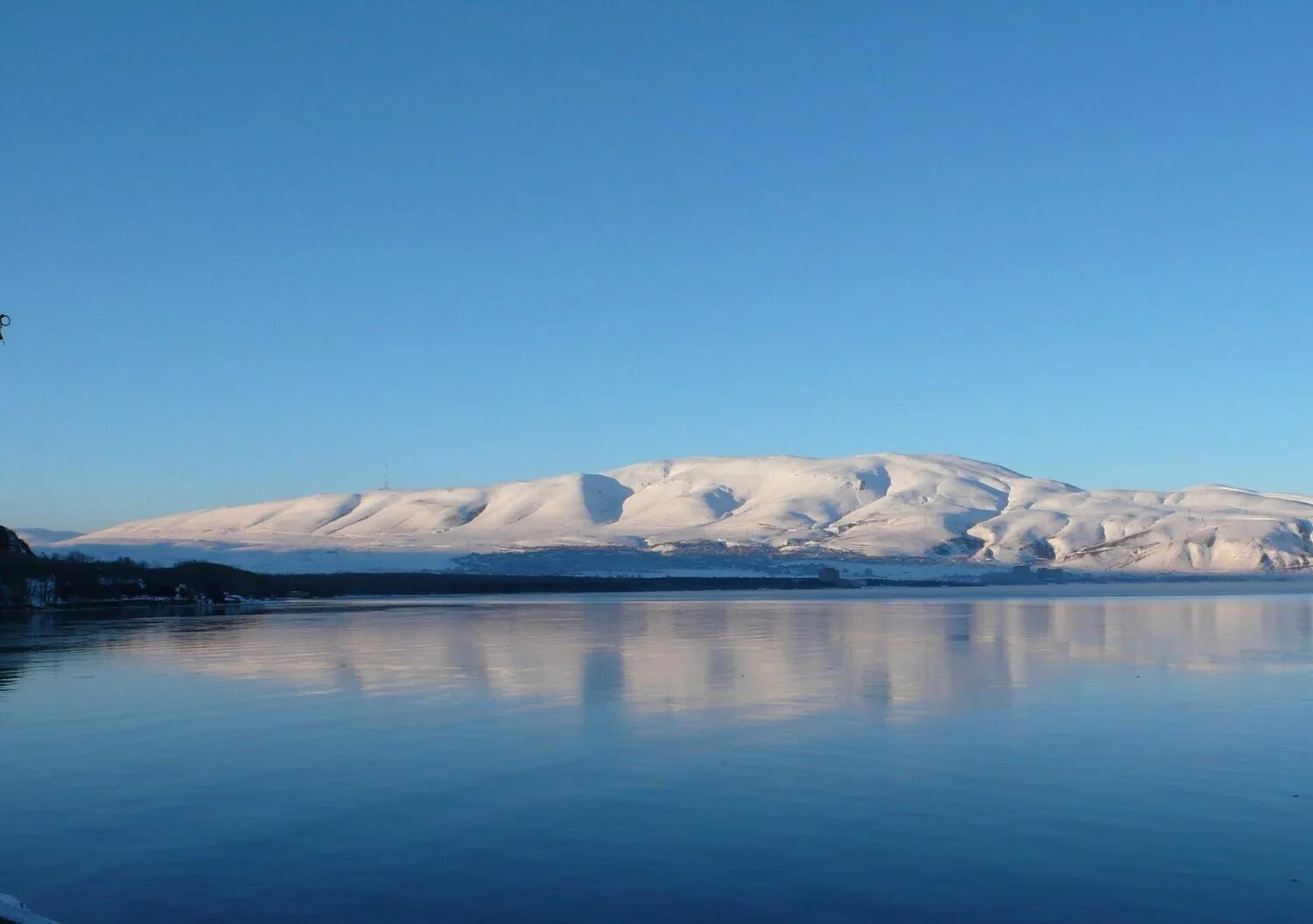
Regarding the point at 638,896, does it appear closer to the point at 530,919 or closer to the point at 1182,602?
the point at 530,919

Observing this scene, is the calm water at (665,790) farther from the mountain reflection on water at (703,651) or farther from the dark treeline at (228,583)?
the dark treeline at (228,583)

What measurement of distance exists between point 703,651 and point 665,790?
18.4 m

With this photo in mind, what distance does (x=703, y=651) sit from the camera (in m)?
31.8

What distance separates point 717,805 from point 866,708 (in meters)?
7.44

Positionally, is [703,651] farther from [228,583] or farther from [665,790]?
[228,583]

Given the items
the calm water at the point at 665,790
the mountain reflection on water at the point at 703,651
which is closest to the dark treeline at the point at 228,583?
the mountain reflection on water at the point at 703,651

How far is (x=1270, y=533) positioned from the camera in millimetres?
171125

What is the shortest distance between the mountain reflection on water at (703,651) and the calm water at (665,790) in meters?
0.24

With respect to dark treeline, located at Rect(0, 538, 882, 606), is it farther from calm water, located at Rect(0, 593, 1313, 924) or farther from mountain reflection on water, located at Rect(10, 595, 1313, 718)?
calm water, located at Rect(0, 593, 1313, 924)

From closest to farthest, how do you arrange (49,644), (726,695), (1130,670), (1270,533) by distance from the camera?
(726,695) < (1130,670) < (49,644) < (1270,533)

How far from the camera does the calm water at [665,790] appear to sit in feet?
31.4

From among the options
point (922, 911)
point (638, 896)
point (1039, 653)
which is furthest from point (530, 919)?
point (1039, 653)

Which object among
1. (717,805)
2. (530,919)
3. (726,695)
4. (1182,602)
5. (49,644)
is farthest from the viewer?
(1182,602)

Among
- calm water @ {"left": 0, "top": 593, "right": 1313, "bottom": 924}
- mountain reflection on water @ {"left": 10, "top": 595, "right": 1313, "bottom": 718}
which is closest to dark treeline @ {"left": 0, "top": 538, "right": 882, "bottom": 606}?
mountain reflection on water @ {"left": 10, "top": 595, "right": 1313, "bottom": 718}
